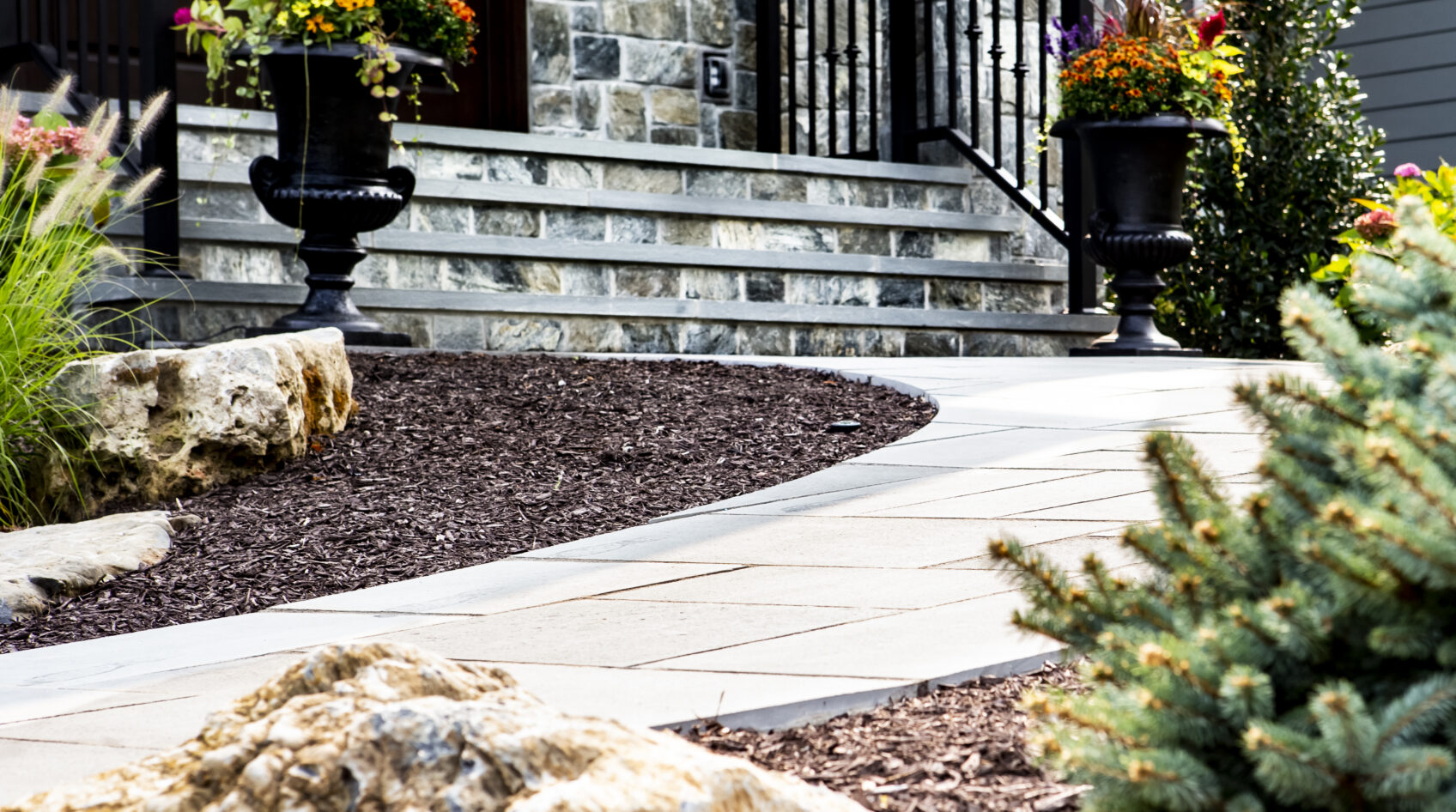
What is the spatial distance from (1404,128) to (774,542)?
825 centimetres

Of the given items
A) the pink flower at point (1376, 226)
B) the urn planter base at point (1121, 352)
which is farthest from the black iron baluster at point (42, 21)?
the pink flower at point (1376, 226)

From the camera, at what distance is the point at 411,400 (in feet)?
14.5

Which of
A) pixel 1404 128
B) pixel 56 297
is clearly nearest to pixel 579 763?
pixel 56 297

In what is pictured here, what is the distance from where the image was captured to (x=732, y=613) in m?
2.26

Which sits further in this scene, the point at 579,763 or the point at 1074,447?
the point at 1074,447

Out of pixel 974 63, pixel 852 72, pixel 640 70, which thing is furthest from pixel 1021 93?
pixel 640 70

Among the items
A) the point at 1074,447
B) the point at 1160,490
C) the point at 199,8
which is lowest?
the point at 1074,447

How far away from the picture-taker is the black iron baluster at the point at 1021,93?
7546 millimetres

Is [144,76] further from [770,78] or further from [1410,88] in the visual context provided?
[1410,88]

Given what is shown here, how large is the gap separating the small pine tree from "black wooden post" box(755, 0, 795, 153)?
7170 millimetres

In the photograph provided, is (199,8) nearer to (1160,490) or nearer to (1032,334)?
(1032,334)

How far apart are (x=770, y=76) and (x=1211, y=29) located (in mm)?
2574

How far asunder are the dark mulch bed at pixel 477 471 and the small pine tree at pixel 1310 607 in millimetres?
2145

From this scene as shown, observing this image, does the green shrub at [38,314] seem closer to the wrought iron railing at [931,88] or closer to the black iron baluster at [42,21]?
the black iron baluster at [42,21]
